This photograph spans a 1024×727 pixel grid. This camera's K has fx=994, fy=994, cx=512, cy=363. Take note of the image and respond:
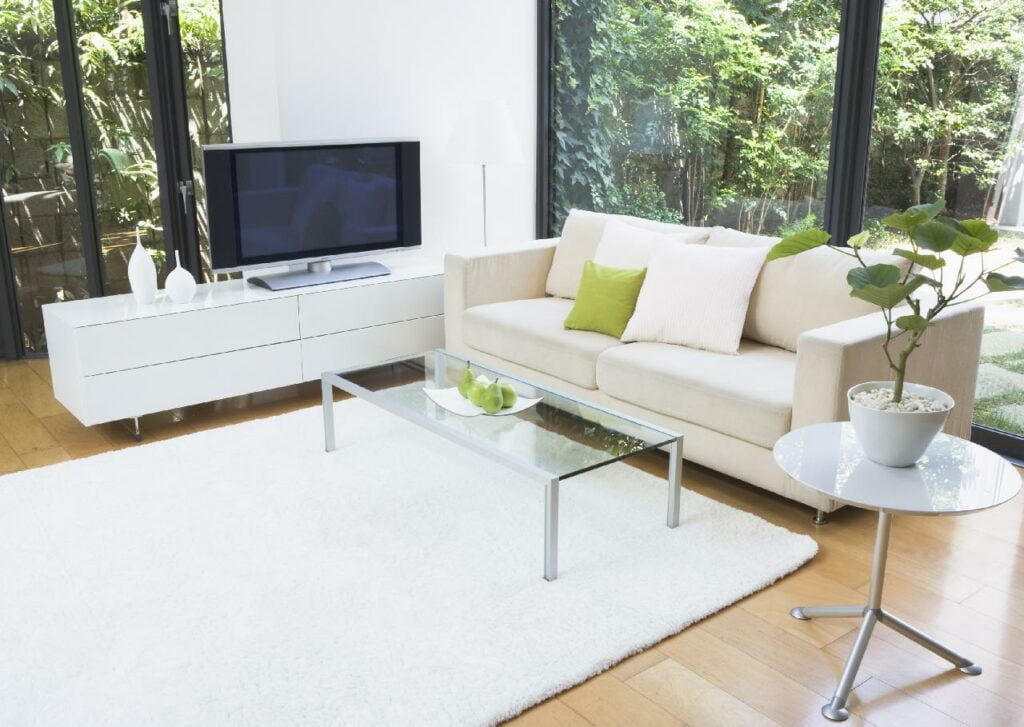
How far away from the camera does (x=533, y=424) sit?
3271 mm

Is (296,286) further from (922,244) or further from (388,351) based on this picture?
(922,244)

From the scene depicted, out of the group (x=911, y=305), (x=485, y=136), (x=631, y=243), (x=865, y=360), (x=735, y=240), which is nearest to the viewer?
(x=911, y=305)

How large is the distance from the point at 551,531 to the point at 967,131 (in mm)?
2301

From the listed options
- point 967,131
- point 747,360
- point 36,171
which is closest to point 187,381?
point 36,171

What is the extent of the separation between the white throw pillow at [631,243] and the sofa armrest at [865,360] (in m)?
0.93

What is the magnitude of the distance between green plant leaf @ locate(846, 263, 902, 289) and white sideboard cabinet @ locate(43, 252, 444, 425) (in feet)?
6.95

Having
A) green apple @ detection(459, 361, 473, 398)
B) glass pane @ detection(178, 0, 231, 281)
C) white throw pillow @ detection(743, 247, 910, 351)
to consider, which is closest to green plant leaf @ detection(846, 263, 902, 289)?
white throw pillow @ detection(743, 247, 910, 351)

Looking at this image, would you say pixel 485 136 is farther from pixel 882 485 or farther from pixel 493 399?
pixel 882 485

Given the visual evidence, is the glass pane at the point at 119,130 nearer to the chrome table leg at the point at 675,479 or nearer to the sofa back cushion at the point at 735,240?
the sofa back cushion at the point at 735,240

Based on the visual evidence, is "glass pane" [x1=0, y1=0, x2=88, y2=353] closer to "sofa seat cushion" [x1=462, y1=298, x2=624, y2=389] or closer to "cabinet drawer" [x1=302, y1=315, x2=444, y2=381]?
"cabinet drawer" [x1=302, y1=315, x2=444, y2=381]

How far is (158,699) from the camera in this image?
2.34 m

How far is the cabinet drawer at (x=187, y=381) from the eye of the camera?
3.97 m

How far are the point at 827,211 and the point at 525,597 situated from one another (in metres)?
2.34

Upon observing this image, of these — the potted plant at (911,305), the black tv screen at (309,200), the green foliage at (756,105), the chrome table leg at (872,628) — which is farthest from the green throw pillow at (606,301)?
the chrome table leg at (872,628)
